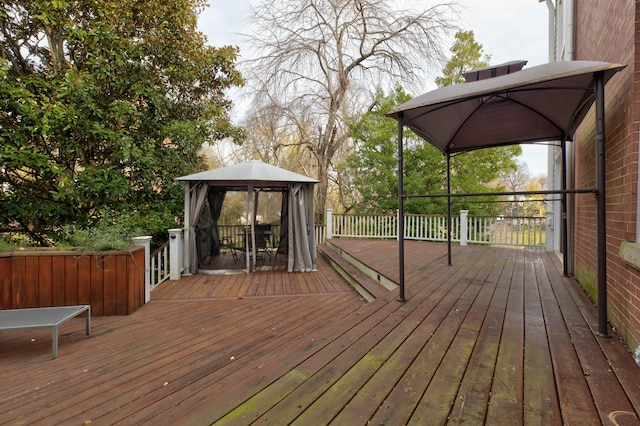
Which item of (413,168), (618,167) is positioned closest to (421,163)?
(413,168)

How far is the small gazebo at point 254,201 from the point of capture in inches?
216

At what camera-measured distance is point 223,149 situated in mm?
15383

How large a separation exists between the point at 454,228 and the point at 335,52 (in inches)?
315

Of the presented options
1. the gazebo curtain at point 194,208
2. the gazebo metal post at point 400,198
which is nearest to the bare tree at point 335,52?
the gazebo curtain at point 194,208

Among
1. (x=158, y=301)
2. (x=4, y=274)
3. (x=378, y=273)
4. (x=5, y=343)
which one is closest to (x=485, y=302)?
(x=378, y=273)

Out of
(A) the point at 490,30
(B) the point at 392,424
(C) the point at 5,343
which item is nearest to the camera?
(B) the point at 392,424

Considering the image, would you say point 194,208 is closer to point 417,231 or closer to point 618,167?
point 618,167

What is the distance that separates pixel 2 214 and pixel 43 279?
2907 mm

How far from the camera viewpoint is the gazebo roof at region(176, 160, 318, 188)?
17.6ft

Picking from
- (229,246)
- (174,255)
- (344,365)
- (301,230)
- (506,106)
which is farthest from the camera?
(229,246)

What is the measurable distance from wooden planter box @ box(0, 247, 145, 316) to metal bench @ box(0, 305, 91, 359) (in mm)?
638

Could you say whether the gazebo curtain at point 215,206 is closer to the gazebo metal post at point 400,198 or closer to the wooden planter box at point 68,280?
the wooden planter box at point 68,280

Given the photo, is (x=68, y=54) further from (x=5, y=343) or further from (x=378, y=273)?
(x=378, y=273)

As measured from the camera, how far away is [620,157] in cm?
207
